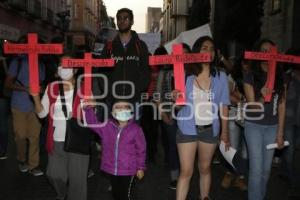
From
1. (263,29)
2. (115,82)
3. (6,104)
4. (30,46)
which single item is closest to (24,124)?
(6,104)

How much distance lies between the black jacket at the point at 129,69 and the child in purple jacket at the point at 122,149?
43.7 inches

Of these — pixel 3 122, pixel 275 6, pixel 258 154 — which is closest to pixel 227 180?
pixel 258 154

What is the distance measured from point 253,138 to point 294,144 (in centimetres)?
187

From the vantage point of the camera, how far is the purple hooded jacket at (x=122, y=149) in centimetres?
439

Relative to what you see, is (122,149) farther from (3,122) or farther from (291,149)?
(3,122)

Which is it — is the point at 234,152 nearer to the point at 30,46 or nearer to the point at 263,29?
the point at 30,46

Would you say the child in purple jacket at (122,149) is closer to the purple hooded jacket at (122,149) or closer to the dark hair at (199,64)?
the purple hooded jacket at (122,149)

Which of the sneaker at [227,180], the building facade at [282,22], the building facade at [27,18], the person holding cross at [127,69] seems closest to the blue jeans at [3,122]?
the person holding cross at [127,69]

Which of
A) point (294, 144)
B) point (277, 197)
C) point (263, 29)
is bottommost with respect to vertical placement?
point (277, 197)

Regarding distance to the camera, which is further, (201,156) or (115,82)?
(115,82)

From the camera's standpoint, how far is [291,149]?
644cm

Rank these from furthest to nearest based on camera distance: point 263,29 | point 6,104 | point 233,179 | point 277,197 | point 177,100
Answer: point 263,29 < point 6,104 < point 233,179 < point 277,197 < point 177,100

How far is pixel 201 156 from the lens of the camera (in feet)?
16.0

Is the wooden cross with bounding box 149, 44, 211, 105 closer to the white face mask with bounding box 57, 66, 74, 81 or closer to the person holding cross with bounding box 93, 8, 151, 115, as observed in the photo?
the white face mask with bounding box 57, 66, 74, 81
